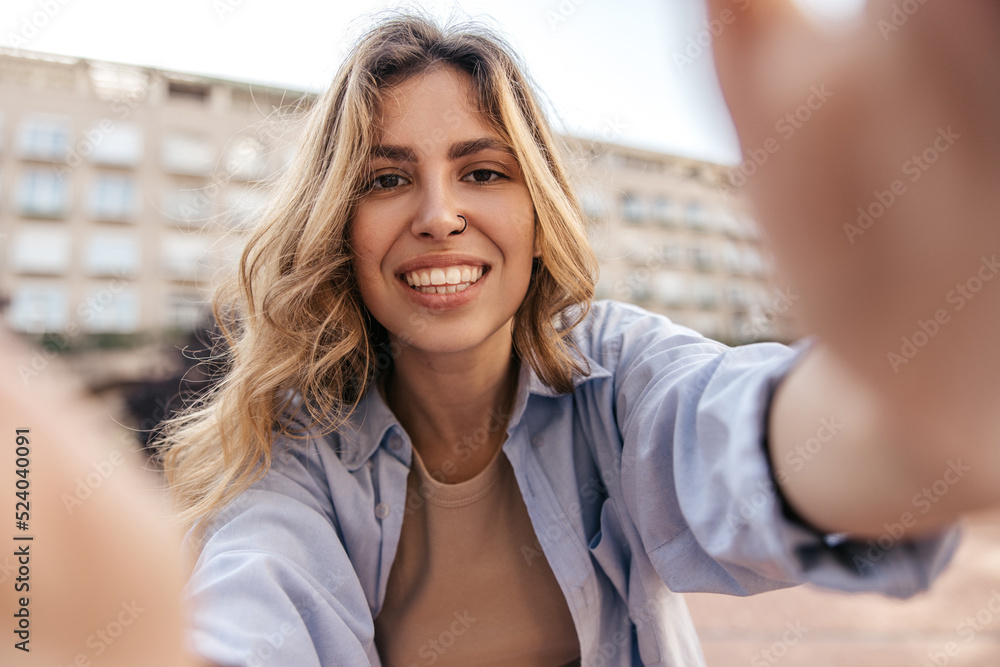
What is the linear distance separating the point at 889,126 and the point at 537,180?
44.5 inches

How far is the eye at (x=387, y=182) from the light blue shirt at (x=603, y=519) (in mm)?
599

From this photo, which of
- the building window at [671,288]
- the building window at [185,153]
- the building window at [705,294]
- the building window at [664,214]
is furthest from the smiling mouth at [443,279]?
the building window at [705,294]

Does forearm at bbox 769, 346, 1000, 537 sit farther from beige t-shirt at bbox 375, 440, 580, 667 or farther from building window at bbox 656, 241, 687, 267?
building window at bbox 656, 241, 687, 267

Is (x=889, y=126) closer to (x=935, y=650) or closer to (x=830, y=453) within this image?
(x=830, y=453)

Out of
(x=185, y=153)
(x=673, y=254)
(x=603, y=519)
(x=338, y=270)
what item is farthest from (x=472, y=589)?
(x=185, y=153)

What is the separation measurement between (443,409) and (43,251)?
49916 mm

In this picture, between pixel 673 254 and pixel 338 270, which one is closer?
pixel 338 270

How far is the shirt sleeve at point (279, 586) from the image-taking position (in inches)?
45.0

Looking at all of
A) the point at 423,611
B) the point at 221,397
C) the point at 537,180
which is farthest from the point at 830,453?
the point at 221,397

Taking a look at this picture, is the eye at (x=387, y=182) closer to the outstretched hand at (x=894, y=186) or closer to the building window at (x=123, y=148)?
the outstretched hand at (x=894, y=186)

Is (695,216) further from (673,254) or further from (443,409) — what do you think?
(443,409)

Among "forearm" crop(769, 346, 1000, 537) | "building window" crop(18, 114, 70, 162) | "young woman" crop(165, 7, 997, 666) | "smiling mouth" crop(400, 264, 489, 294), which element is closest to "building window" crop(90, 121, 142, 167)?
"building window" crop(18, 114, 70, 162)

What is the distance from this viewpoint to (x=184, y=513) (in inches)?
59.5

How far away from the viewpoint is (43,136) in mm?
41562
